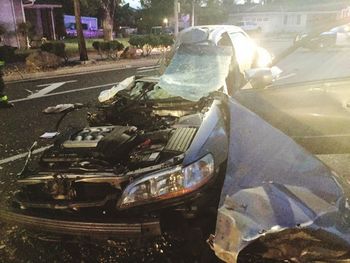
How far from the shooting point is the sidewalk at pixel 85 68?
41.0ft

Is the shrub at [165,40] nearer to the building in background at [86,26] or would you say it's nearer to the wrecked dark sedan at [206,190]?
the building in background at [86,26]

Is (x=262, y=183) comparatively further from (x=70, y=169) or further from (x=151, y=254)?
(x=70, y=169)

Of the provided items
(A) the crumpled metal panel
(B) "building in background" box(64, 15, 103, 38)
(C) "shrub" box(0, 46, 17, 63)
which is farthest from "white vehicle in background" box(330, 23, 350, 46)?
(B) "building in background" box(64, 15, 103, 38)

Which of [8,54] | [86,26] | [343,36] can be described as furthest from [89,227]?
[86,26]

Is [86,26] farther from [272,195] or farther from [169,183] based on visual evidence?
[272,195]

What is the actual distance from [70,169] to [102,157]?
0.83ft

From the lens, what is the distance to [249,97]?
3.13 meters

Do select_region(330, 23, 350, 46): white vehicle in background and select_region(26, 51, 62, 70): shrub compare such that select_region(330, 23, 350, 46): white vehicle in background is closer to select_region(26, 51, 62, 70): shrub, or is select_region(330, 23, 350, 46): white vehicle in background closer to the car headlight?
select_region(26, 51, 62, 70): shrub

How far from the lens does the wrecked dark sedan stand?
207cm

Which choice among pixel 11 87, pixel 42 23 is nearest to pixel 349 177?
pixel 11 87

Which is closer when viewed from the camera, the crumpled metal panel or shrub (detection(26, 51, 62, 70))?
the crumpled metal panel

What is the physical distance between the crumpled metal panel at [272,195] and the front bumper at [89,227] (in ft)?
1.44

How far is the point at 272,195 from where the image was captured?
2.14 meters

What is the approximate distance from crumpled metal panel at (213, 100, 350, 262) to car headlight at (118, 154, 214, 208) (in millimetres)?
164
